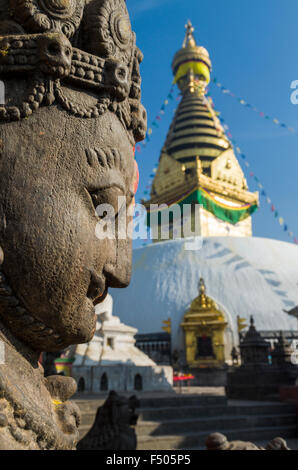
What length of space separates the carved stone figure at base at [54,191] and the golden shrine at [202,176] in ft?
81.6

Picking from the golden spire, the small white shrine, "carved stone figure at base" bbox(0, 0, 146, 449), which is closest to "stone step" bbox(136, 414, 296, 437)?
the small white shrine

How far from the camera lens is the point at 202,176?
2659 centimetres

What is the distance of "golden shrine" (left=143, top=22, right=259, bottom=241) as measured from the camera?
88.1 ft

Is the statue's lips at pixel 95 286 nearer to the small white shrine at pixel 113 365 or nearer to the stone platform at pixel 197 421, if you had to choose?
the stone platform at pixel 197 421

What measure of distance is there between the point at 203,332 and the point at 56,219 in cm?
1707

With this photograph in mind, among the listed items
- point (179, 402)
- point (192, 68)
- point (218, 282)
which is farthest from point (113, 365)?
point (192, 68)

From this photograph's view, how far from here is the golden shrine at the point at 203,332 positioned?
17062 millimetres

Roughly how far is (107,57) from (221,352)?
16674 mm

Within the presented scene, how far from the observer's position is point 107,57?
5.21 ft

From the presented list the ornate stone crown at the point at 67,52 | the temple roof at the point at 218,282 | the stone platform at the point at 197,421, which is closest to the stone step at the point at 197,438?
the stone platform at the point at 197,421
